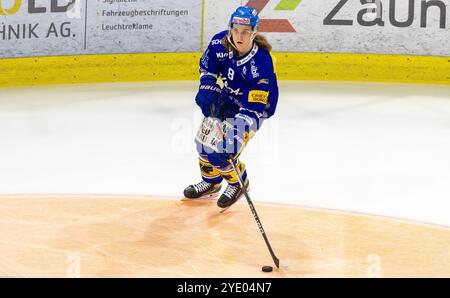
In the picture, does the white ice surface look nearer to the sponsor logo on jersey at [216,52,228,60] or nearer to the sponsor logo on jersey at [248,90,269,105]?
the sponsor logo on jersey at [248,90,269,105]

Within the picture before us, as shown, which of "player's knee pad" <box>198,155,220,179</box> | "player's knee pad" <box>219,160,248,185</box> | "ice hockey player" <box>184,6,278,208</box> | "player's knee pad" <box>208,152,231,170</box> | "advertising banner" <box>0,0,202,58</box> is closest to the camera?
"ice hockey player" <box>184,6,278,208</box>

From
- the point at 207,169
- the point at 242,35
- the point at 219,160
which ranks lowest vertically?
the point at 207,169

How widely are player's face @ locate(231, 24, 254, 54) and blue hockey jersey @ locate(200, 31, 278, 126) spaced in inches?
5.0

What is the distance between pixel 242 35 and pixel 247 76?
1.05ft

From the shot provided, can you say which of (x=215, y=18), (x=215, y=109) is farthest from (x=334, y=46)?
(x=215, y=109)

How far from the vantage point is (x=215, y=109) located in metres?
5.61

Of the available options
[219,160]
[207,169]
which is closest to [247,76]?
[219,160]

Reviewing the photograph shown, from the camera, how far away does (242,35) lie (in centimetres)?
520

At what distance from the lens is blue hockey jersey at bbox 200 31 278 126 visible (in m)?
5.31

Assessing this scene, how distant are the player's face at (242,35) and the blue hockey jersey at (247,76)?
0.42ft

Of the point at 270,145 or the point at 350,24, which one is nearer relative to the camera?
the point at 270,145

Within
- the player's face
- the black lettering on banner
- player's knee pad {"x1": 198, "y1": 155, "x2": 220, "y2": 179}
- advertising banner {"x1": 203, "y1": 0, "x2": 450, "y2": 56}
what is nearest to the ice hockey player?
the player's face

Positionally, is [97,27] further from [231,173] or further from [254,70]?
[254,70]

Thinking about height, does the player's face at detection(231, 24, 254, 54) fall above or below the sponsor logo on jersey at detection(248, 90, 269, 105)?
above
